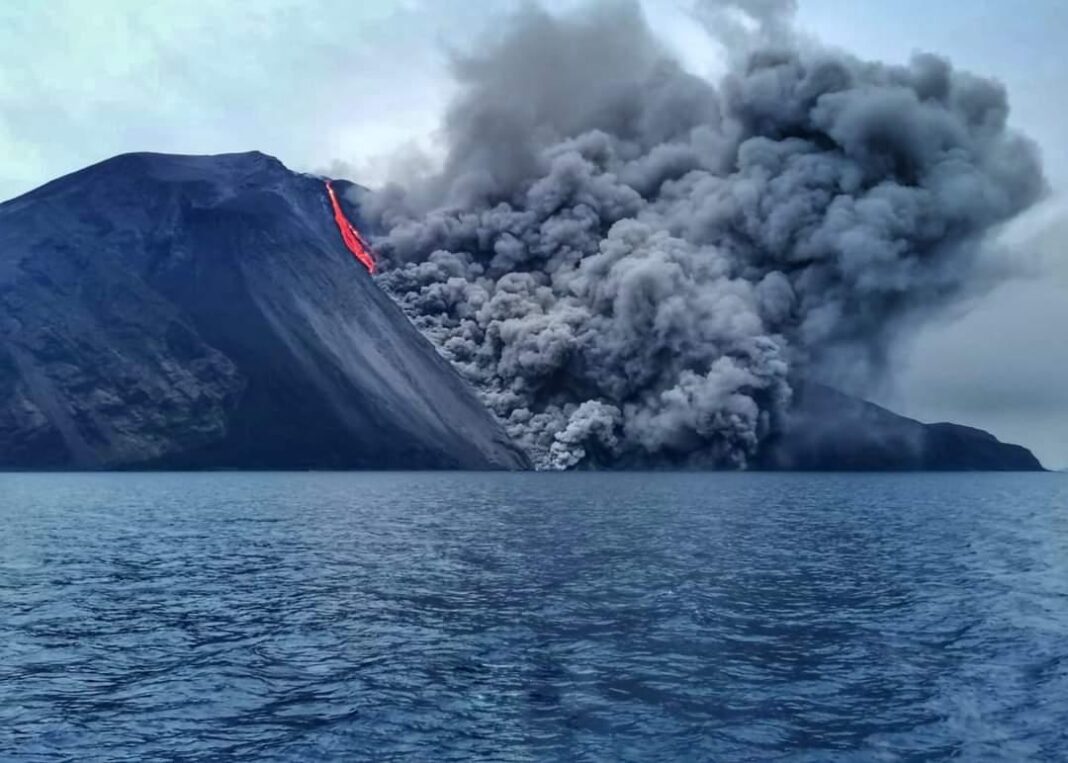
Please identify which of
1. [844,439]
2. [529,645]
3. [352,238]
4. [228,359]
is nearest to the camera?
[529,645]

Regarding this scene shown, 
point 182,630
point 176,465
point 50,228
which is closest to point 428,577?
point 182,630

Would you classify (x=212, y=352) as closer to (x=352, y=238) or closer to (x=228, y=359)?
(x=228, y=359)

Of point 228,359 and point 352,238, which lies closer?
point 228,359

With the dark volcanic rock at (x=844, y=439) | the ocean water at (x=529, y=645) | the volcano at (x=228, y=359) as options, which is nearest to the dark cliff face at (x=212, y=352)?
the volcano at (x=228, y=359)

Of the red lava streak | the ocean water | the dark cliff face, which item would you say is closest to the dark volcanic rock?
the dark cliff face

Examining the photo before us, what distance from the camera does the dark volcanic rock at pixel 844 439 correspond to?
6137 inches

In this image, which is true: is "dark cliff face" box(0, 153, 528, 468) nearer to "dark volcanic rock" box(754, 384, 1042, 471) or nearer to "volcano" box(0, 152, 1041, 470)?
"volcano" box(0, 152, 1041, 470)

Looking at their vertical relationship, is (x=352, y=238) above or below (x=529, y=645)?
above

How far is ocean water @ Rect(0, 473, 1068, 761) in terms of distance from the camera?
60.8 feet

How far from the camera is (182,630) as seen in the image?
90.4 ft

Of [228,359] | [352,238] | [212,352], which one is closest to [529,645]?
[228,359]

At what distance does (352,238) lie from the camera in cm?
18238

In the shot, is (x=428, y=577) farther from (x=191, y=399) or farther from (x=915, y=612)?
(x=191, y=399)

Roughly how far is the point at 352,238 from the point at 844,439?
92.9 m
